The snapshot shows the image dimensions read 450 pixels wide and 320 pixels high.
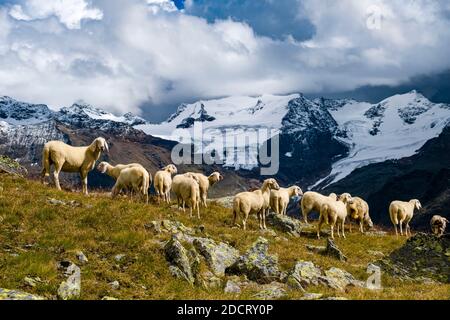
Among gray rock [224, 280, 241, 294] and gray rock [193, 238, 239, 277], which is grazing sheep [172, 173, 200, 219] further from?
gray rock [224, 280, 241, 294]

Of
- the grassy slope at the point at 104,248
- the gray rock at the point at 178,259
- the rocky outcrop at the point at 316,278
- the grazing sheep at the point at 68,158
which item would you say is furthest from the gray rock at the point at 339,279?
the grazing sheep at the point at 68,158

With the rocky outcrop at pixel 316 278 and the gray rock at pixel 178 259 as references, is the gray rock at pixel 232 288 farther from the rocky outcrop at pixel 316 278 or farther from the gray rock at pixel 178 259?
the rocky outcrop at pixel 316 278

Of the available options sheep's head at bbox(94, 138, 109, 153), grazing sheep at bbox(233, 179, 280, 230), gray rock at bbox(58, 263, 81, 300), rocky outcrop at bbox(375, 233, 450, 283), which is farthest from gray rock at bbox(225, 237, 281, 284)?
sheep's head at bbox(94, 138, 109, 153)

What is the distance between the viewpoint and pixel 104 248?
18.5 m

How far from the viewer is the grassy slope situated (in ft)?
50.8

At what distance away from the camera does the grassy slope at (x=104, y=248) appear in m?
15.5

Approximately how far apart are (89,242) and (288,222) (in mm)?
14171

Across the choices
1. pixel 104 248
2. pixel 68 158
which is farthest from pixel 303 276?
pixel 68 158

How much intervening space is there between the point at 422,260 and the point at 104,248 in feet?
47.2

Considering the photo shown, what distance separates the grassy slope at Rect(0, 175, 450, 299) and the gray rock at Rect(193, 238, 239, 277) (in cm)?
137

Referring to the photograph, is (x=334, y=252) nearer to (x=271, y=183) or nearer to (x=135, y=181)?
(x=271, y=183)

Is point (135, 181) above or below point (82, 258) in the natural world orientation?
above
